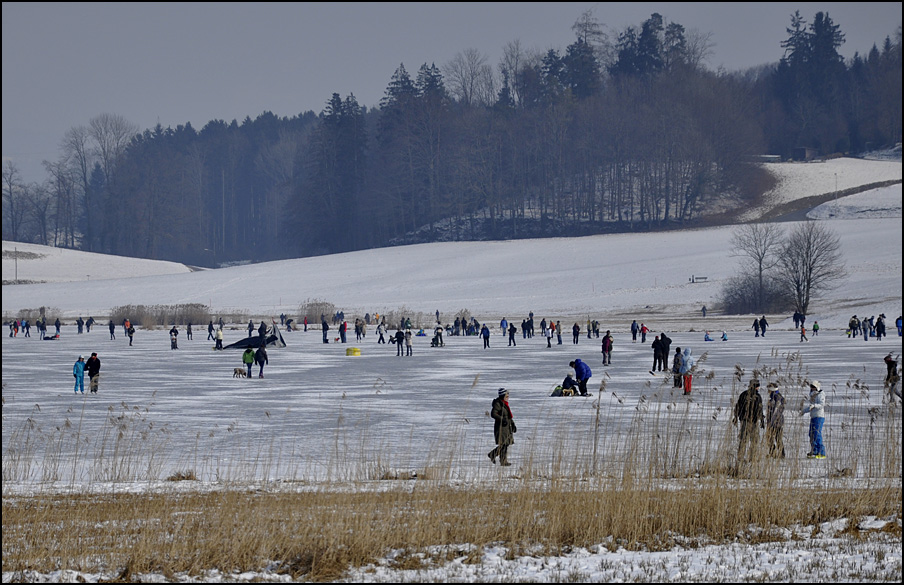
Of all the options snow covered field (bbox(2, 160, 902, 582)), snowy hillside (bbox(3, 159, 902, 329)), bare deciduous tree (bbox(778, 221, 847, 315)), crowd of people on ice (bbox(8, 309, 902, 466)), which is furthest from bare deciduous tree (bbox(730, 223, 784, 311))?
crowd of people on ice (bbox(8, 309, 902, 466))

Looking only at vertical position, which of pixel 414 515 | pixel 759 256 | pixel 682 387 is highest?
pixel 759 256

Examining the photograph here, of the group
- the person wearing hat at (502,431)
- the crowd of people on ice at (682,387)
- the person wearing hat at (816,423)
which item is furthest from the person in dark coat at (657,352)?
the person wearing hat at (502,431)

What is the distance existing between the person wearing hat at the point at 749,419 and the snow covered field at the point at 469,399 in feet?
0.79

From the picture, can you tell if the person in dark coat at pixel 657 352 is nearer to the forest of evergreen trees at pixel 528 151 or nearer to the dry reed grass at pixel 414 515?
the dry reed grass at pixel 414 515

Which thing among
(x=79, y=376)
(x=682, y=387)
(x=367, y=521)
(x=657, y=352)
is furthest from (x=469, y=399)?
(x=367, y=521)

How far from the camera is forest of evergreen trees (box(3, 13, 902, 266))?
10931 centimetres

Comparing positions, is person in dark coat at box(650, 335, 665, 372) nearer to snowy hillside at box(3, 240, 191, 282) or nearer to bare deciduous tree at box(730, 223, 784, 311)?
bare deciduous tree at box(730, 223, 784, 311)

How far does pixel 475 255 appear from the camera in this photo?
9181cm

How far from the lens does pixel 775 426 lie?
1144cm

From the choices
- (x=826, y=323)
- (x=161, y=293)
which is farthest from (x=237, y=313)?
(x=826, y=323)

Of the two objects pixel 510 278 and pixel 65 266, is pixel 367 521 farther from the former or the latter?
pixel 65 266

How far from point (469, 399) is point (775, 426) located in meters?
9.39

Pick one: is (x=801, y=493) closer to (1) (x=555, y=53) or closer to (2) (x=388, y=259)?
(2) (x=388, y=259)

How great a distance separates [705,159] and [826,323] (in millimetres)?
55199
